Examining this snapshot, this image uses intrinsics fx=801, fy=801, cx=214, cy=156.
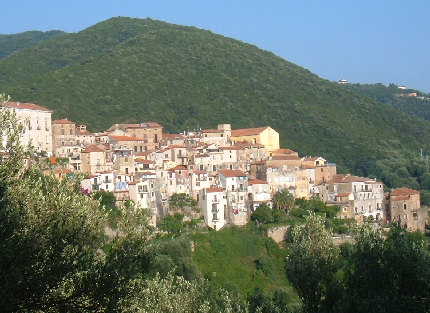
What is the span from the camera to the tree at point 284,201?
5600 centimetres

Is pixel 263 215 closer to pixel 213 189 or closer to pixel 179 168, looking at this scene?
pixel 213 189

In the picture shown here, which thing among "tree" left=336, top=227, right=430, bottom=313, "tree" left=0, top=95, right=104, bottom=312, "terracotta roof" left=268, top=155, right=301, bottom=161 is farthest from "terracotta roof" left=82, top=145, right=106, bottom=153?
"tree" left=0, top=95, right=104, bottom=312

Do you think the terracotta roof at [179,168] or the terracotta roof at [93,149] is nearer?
the terracotta roof at [93,149]

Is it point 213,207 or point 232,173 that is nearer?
point 213,207

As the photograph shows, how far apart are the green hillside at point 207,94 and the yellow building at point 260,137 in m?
17.8

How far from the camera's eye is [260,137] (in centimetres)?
6788

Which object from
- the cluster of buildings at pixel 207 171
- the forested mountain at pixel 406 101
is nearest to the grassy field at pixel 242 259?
the cluster of buildings at pixel 207 171

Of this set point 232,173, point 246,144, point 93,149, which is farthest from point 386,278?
point 246,144

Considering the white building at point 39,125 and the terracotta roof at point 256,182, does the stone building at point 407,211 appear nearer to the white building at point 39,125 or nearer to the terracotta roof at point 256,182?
the terracotta roof at point 256,182

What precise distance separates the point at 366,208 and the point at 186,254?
20.1m

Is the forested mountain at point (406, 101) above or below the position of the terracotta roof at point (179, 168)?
above

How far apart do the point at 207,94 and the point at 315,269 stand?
86.2 meters

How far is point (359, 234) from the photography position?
23906mm

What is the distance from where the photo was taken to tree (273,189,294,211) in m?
56.0
